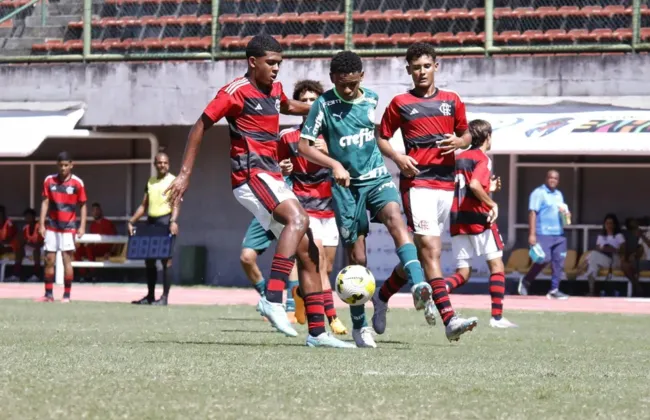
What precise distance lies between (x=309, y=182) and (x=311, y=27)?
1281 cm

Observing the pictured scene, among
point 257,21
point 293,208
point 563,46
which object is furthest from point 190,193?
point 293,208

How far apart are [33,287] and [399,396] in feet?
62.2

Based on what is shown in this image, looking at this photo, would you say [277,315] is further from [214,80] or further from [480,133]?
[214,80]

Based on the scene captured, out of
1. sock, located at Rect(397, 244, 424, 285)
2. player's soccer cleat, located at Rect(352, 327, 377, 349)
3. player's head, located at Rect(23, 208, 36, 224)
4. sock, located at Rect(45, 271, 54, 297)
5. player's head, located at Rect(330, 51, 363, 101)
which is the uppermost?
player's head, located at Rect(330, 51, 363, 101)

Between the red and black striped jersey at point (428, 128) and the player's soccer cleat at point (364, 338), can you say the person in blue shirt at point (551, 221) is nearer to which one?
the red and black striped jersey at point (428, 128)

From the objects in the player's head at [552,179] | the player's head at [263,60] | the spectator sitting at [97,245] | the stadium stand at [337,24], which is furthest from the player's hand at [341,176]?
the spectator sitting at [97,245]

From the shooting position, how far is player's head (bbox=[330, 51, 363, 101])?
10016 mm

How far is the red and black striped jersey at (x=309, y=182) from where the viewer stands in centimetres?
1307

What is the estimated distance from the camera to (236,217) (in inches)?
1087

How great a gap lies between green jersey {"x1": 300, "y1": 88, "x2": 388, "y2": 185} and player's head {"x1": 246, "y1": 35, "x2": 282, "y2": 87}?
40 centimetres

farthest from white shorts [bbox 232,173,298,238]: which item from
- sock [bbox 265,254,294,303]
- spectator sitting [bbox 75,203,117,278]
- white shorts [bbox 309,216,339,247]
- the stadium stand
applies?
spectator sitting [bbox 75,203,117,278]

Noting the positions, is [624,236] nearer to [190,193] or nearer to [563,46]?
[563,46]

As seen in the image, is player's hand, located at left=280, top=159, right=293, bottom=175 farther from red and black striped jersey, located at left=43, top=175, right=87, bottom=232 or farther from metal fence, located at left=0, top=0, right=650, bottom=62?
metal fence, located at left=0, top=0, right=650, bottom=62

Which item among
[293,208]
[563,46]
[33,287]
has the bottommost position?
[33,287]
